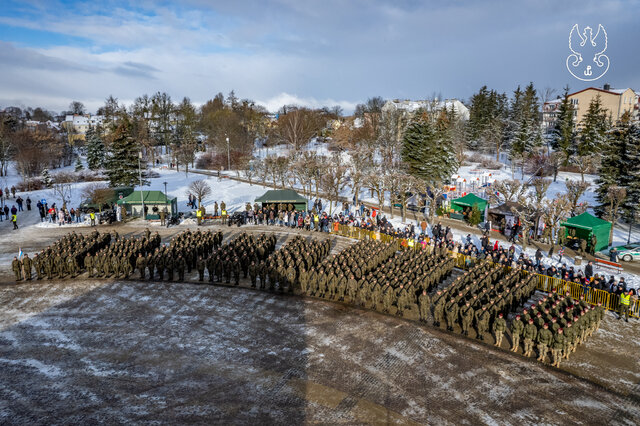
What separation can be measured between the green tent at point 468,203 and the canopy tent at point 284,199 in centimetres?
1129

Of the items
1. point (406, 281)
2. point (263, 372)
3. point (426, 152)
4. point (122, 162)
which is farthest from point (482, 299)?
point (122, 162)

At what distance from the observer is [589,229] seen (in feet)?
72.7

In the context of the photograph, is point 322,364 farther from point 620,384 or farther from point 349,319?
point 620,384

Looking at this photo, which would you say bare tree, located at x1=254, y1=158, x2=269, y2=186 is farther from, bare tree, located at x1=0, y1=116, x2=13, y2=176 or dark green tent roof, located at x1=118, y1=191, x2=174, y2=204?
bare tree, located at x1=0, y1=116, x2=13, y2=176

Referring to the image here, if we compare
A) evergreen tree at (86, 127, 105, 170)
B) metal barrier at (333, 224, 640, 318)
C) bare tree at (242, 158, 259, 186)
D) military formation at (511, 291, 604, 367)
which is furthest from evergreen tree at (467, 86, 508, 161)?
evergreen tree at (86, 127, 105, 170)

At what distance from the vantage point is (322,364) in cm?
1093

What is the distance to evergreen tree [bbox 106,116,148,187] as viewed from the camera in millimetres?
41156

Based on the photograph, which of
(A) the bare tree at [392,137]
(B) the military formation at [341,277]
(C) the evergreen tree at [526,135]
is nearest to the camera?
(B) the military formation at [341,277]

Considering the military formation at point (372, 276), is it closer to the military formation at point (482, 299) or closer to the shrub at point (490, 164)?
the military formation at point (482, 299)

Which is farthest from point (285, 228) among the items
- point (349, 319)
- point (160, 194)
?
point (349, 319)

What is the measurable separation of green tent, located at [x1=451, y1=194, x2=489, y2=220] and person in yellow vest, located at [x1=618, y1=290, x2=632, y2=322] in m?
15.0

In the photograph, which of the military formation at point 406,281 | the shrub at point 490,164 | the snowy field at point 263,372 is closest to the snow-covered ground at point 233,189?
the shrub at point 490,164

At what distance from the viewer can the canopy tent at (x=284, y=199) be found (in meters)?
30.4

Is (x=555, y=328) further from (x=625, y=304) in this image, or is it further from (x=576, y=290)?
(x=576, y=290)
